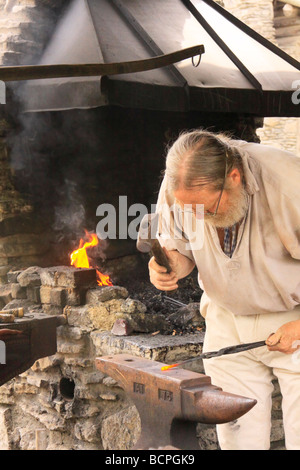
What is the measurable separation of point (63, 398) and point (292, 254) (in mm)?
2329

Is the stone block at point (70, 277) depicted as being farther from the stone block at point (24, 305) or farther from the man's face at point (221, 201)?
the man's face at point (221, 201)

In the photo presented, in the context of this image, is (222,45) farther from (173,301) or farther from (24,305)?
(24,305)

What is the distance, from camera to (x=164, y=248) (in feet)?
10.1

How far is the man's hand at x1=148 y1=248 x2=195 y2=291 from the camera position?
2957mm

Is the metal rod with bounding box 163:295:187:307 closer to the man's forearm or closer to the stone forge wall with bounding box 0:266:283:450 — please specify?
the stone forge wall with bounding box 0:266:283:450

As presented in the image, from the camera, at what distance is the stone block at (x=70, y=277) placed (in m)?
4.55

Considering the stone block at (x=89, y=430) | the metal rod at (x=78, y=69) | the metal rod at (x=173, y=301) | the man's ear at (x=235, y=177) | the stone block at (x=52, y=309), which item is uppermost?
the metal rod at (x=78, y=69)

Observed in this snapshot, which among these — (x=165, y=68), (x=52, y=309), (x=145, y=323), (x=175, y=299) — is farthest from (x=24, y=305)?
(x=165, y=68)

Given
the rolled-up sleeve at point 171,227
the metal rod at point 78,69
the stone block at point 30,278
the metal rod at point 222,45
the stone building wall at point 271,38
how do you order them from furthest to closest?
the stone building wall at point 271,38
the metal rod at point 222,45
the stone block at point 30,278
the metal rod at point 78,69
the rolled-up sleeve at point 171,227

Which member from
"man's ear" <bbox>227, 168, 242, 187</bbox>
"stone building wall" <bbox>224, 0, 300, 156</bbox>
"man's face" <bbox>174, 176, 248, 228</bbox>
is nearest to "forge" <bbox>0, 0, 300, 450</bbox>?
"man's face" <bbox>174, 176, 248, 228</bbox>

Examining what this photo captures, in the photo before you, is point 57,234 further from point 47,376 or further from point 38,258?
point 47,376

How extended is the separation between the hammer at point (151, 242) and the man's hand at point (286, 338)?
53 cm

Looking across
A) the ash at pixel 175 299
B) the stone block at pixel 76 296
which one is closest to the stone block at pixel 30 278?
the stone block at pixel 76 296
